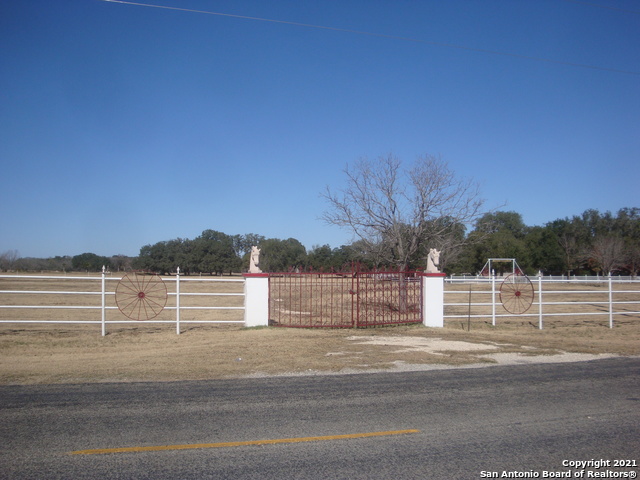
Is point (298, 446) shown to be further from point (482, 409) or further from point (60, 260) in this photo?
point (60, 260)

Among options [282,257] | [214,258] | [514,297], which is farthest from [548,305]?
[214,258]

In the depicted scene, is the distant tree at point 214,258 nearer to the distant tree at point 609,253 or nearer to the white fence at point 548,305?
the white fence at point 548,305

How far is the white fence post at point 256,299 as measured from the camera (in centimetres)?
1543

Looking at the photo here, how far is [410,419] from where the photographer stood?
6336mm

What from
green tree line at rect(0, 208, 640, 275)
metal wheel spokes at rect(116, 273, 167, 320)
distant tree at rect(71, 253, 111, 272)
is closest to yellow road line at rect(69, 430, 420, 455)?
metal wheel spokes at rect(116, 273, 167, 320)

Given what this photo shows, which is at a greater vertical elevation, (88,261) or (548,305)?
(88,261)

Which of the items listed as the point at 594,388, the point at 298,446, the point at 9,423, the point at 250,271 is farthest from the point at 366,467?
the point at 250,271

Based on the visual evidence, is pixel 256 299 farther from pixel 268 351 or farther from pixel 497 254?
pixel 497 254

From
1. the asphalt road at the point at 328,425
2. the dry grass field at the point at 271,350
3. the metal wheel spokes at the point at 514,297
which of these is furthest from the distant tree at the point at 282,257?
the asphalt road at the point at 328,425

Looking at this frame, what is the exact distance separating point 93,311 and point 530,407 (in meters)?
23.8

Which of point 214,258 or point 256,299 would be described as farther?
point 214,258

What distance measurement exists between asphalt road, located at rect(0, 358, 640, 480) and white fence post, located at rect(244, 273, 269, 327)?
6669 millimetres

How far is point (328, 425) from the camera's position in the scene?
240 inches

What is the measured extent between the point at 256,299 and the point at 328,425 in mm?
9615
